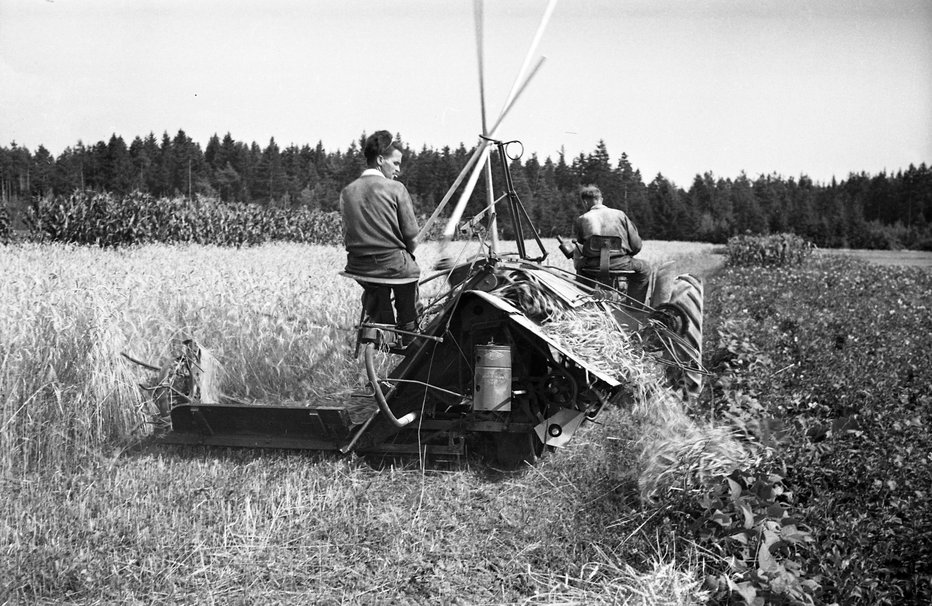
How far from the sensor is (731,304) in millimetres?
11289

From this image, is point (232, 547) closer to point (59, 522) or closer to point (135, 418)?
point (59, 522)

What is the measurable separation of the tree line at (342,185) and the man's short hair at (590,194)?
1460cm

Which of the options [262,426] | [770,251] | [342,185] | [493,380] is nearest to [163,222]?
[342,185]

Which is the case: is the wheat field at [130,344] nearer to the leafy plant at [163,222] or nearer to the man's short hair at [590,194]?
the man's short hair at [590,194]

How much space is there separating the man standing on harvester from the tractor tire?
1.98 metres

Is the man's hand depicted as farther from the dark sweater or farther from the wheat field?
the dark sweater

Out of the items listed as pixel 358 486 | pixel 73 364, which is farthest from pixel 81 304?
pixel 358 486

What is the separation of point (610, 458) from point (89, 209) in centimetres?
2761

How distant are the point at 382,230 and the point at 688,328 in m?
2.61

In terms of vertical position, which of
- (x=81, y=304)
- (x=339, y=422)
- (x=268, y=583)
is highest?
(x=81, y=304)

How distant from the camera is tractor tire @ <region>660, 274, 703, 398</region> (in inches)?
211

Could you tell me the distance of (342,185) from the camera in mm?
43531

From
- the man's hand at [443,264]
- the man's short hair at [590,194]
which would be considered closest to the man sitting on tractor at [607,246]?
the man's short hair at [590,194]

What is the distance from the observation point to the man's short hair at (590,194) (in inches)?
298
